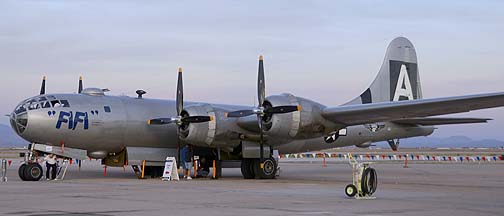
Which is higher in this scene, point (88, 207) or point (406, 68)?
point (406, 68)

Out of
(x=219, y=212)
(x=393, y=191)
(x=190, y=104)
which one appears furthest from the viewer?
(x=190, y=104)

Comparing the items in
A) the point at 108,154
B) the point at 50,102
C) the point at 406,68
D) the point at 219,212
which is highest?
the point at 406,68

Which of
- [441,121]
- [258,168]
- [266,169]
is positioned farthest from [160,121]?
[441,121]

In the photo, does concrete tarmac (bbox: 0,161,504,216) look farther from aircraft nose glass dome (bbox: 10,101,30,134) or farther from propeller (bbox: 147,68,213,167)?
propeller (bbox: 147,68,213,167)

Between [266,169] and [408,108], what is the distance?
5.77m

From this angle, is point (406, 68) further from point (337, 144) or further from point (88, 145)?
point (88, 145)

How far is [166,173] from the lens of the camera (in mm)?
24734

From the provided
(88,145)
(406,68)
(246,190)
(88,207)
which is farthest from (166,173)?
(406,68)

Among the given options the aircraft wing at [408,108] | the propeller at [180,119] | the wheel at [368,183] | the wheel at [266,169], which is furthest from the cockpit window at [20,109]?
the wheel at [368,183]

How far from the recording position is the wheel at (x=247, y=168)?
26.4m

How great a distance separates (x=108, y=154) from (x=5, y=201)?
1208 centimetres

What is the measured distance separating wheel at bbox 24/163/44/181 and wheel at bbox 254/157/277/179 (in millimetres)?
7713

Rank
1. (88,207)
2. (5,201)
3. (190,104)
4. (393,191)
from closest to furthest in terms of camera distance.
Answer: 1. (88,207)
2. (5,201)
3. (393,191)
4. (190,104)

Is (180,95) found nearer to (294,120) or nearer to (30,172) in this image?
(294,120)
